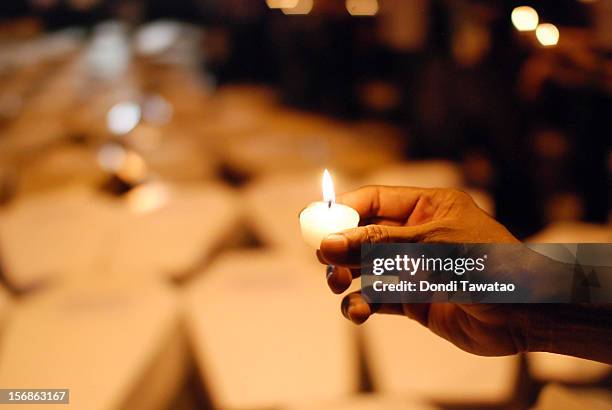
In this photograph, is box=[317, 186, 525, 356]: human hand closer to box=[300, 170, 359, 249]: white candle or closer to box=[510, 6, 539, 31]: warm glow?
box=[300, 170, 359, 249]: white candle

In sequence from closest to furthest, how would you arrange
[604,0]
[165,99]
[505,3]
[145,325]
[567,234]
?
[145,325]
[567,234]
[604,0]
[505,3]
[165,99]

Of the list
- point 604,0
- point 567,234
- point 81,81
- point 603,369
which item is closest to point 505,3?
point 604,0

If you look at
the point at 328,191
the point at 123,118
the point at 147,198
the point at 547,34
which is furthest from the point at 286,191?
the point at 123,118

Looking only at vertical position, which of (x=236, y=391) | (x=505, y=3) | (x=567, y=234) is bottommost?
(x=236, y=391)

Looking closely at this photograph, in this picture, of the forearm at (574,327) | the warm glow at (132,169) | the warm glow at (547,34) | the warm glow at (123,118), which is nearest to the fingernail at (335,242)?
the forearm at (574,327)

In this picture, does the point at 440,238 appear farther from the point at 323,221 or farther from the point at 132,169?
the point at 132,169

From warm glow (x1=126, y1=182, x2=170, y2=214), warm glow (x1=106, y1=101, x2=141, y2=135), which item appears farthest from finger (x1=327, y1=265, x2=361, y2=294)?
warm glow (x1=106, y1=101, x2=141, y2=135)

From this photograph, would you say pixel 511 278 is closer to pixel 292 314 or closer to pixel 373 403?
pixel 373 403
